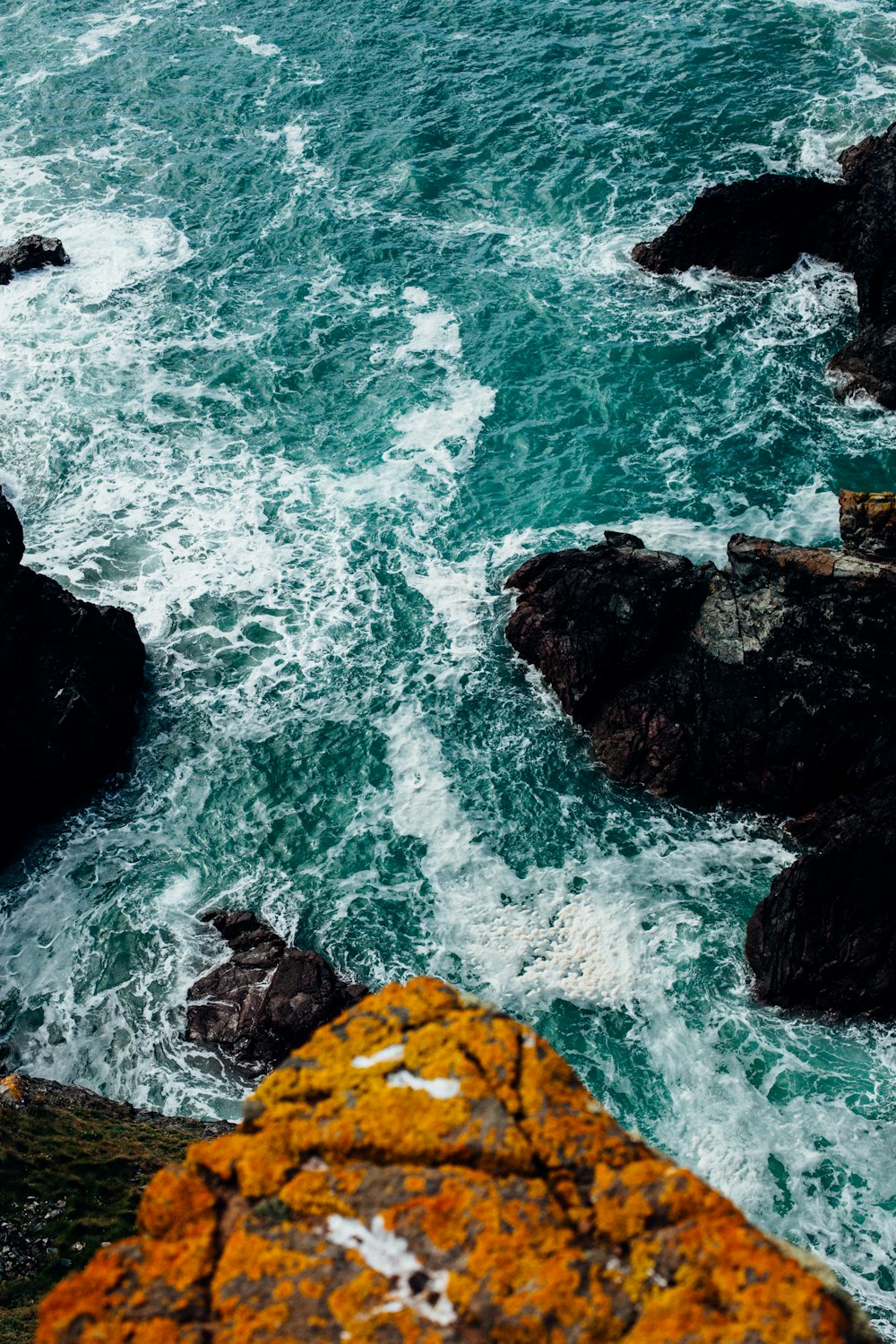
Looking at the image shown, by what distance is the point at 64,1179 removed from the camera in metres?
21.8

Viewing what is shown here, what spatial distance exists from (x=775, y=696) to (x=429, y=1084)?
80.7 feet

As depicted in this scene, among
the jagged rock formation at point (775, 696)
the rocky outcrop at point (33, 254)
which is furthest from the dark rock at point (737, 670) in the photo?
the rocky outcrop at point (33, 254)

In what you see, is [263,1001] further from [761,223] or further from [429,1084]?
[761,223]

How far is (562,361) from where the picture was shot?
5016cm

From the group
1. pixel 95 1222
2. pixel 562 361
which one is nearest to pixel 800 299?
pixel 562 361

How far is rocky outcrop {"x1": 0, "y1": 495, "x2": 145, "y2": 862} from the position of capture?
112ft

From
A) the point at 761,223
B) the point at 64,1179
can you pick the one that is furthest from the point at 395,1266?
the point at 761,223

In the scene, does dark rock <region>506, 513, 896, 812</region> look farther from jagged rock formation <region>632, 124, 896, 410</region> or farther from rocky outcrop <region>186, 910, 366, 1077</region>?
jagged rock formation <region>632, 124, 896, 410</region>

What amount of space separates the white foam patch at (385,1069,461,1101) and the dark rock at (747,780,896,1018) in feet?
64.6

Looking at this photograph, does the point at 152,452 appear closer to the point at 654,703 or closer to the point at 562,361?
the point at 562,361

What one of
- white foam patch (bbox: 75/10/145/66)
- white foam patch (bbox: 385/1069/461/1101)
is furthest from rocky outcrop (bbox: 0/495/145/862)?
white foam patch (bbox: 75/10/145/66)

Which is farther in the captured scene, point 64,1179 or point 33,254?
point 33,254

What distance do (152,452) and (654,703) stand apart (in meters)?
27.0

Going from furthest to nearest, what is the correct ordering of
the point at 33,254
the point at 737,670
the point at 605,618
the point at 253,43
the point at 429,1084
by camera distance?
the point at 253,43 → the point at 33,254 → the point at 605,618 → the point at 737,670 → the point at 429,1084
